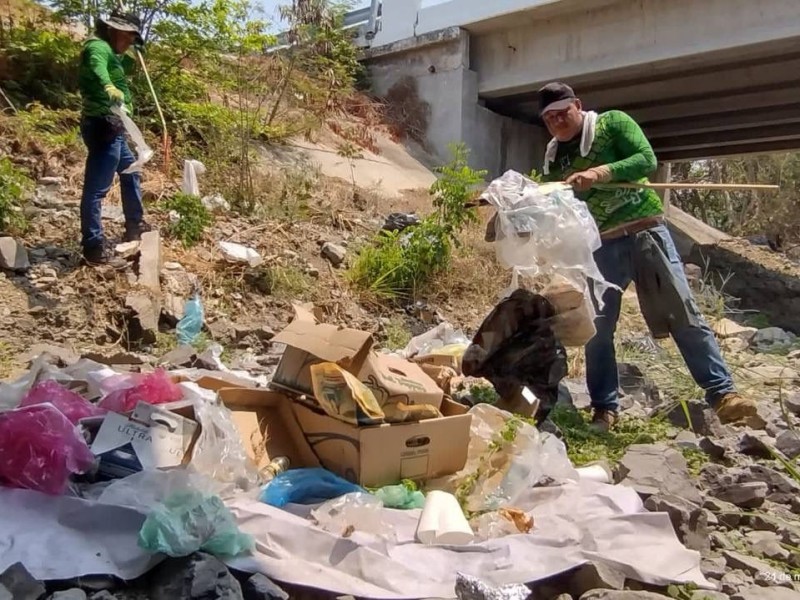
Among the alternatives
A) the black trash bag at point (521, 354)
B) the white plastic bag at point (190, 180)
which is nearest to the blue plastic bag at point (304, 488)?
the black trash bag at point (521, 354)

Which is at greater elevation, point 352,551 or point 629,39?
point 629,39

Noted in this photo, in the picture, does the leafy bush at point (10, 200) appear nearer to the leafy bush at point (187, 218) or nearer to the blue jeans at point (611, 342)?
the leafy bush at point (187, 218)

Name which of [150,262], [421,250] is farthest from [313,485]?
[421,250]

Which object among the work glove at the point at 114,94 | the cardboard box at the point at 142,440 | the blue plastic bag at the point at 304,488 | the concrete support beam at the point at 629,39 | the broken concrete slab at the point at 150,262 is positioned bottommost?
the blue plastic bag at the point at 304,488

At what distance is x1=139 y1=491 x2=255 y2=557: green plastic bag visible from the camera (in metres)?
1.78

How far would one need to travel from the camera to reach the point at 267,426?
2652 mm

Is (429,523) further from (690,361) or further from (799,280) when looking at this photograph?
(799,280)

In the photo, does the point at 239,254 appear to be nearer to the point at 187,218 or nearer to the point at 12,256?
the point at 187,218

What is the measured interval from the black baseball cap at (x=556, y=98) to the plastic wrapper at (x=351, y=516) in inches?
82.1

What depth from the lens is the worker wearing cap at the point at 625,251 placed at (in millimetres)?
3400

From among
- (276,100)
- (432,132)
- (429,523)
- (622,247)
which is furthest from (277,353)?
(432,132)

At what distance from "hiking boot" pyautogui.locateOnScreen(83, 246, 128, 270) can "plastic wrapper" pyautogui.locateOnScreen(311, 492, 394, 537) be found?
133 inches

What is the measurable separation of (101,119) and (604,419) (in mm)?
3651

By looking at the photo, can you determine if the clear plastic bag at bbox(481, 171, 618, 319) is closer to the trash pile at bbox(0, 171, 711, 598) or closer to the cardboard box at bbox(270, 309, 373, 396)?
the trash pile at bbox(0, 171, 711, 598)
